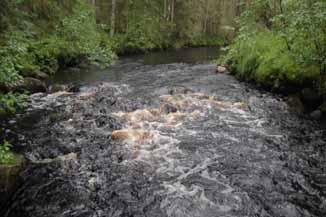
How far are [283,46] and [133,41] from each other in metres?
17.0

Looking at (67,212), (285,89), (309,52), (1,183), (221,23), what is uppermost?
Answer: (221,23)

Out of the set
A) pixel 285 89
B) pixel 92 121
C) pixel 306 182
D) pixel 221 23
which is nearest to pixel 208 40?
pixel 221 23

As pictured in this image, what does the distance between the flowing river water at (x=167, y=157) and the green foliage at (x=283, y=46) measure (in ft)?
3.82

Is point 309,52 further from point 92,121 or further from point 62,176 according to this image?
point 62,176

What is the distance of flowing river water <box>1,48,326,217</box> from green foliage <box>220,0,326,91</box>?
3.82ft

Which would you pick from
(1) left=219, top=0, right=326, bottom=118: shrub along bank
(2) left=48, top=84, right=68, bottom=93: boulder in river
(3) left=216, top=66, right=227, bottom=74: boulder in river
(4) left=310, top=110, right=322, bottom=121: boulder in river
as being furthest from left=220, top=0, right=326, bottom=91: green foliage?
(2) left=48, top=84, right=68, bottom=93: boulder in river

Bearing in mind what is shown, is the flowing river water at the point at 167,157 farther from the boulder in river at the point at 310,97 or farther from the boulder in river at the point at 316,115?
the boulder in river at the point at 310,97

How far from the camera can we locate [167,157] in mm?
7277

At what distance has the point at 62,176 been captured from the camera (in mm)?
6312

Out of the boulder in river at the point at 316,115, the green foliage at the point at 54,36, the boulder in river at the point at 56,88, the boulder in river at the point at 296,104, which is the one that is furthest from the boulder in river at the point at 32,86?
the boulder in river at the point at 316,115

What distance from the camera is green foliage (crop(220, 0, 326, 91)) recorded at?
10.2 metres

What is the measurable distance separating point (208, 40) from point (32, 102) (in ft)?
117

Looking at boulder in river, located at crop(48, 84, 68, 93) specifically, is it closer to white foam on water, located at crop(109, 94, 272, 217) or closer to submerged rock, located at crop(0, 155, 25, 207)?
white foam on water, located at crop(109, 94, 272, 217)

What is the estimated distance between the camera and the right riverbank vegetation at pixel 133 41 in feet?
28.6
